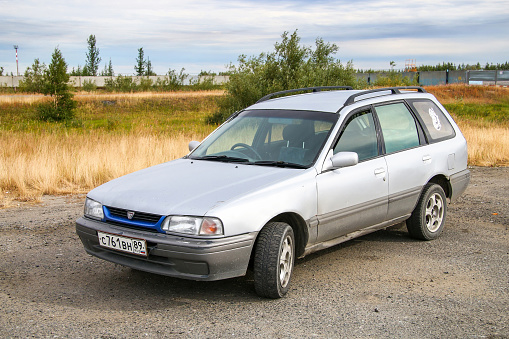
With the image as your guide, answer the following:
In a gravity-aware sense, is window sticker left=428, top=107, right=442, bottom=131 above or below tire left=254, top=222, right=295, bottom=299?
above

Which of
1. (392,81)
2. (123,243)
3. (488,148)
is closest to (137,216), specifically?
(123,243)

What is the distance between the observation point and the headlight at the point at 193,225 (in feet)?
13.3

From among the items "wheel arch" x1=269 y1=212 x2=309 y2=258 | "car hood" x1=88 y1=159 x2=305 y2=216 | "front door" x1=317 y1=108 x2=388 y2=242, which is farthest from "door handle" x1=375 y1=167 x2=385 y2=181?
"wheel arch" x1=269 y1=212 x2=309 y2=258

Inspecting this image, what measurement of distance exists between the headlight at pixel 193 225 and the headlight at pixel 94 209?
2.61 ft

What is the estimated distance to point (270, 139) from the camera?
5.61m

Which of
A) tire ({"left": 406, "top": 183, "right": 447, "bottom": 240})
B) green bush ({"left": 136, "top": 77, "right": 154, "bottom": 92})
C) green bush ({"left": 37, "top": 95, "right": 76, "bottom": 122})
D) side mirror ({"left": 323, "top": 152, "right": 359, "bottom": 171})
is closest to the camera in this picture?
side mirror ({"left": 323, "top": 152, "right": 359, "bottom": 171})

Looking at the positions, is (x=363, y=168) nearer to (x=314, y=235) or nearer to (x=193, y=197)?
(x=314, y=235)

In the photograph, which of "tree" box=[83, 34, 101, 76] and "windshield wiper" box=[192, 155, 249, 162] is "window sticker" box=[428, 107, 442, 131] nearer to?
"windshield wiper" box=[192, 155, 249, 162]

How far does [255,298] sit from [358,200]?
143cm

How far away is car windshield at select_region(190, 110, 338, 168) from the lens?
16.8 ft

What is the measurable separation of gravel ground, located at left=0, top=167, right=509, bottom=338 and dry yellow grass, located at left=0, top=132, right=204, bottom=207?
10.1 feet

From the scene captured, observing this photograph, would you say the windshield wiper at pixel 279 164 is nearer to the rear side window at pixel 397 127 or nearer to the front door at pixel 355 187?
the front door at pixel 355 187

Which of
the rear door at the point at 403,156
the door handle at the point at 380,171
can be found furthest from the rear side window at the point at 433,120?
the door handle at the point at 380,171

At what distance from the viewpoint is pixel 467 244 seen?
619 cm
